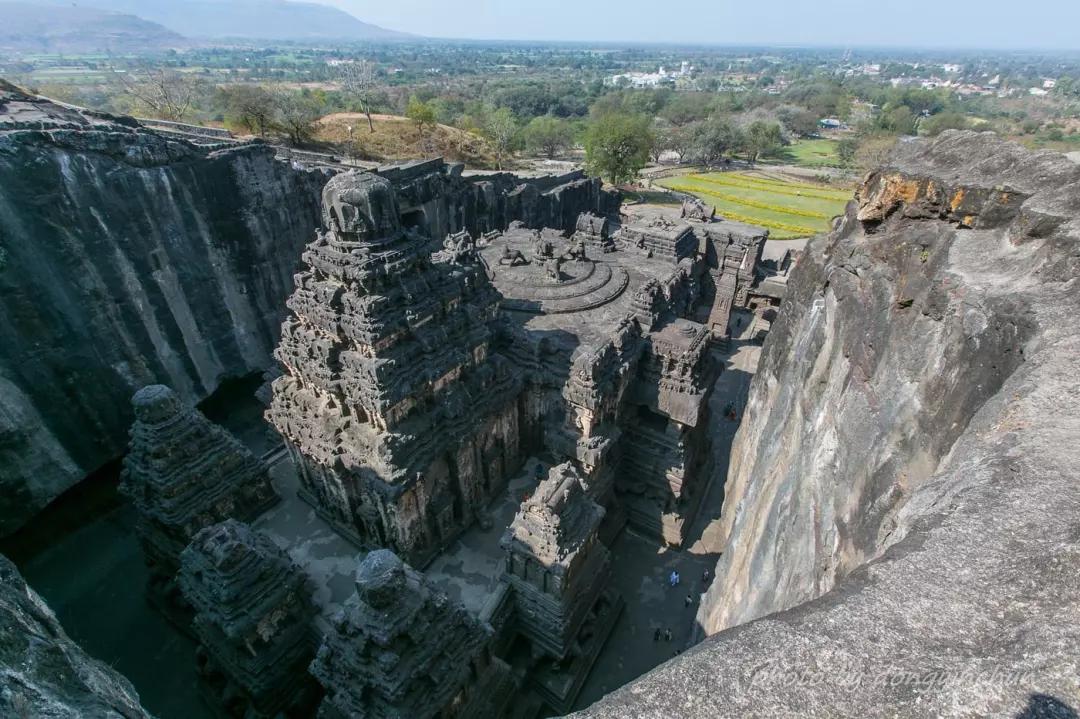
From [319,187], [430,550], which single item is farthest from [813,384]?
[319,187]

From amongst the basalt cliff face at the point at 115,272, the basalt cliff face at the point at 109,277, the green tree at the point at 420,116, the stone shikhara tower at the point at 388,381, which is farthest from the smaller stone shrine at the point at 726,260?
the green tree at the point at 420,116

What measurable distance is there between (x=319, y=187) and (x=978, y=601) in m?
31.8

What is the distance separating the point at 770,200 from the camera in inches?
2477

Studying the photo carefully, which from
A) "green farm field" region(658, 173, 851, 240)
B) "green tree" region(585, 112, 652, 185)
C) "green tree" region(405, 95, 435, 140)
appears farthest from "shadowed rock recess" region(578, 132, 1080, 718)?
"green tree" region(405, 95, 435, 140)

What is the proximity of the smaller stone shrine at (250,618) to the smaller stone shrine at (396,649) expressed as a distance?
2.35m

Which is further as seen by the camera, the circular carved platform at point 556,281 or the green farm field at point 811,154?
the green farm field at point 811,154

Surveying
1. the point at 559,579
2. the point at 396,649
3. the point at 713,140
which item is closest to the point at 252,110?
the point at 559,579

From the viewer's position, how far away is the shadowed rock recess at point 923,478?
333 cm

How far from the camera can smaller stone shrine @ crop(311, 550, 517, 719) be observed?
31.6 ft

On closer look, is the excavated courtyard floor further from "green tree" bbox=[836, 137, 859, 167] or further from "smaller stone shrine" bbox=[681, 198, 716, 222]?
"green tree" bbox=[836, 137, 859, 167]

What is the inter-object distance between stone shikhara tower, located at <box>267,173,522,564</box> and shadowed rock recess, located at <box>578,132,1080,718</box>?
820 centimetres

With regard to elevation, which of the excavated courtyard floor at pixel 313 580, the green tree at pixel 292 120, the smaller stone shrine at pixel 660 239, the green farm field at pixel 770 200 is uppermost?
the green tree at pixel 292 120

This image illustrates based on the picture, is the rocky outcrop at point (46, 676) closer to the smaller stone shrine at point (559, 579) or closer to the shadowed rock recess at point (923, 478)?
the shadowed rock recess at point (923, 478)

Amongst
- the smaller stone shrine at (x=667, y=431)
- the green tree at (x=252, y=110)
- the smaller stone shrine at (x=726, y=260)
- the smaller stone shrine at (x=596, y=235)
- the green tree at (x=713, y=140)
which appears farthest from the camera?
the green tree at (x=713, y=140)
